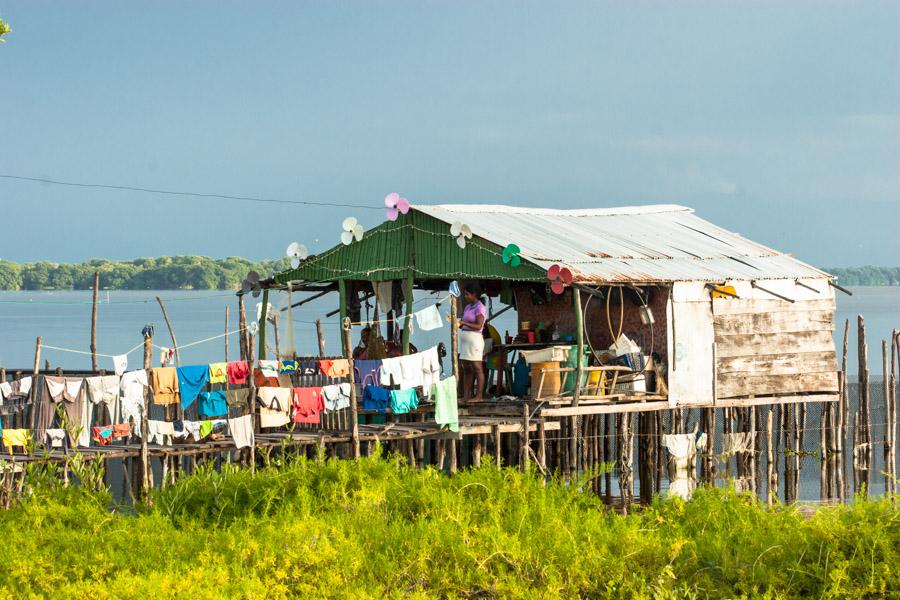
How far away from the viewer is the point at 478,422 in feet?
50.7

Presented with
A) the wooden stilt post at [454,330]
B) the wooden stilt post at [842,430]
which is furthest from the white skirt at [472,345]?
the wooden stilt post at [842,430]

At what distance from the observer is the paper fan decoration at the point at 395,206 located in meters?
16.7

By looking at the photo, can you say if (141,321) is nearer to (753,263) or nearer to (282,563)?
(753,263)

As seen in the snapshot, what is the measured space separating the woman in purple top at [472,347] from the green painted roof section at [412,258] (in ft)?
1.47

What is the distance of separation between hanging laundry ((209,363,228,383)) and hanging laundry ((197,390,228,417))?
0.17 meters

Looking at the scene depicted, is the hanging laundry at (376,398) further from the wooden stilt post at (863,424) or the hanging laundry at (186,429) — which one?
the wooden stilt post at (863,424)

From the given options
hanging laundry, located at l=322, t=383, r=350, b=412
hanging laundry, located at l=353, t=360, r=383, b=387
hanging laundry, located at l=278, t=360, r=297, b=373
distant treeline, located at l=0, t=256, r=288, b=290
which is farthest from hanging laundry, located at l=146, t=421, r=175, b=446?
distant treeline, located at l=0, t=256, r=288, b=290

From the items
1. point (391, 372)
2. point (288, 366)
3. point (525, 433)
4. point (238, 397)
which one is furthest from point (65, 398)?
point (525, 433)

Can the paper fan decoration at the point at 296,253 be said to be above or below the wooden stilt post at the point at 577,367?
above

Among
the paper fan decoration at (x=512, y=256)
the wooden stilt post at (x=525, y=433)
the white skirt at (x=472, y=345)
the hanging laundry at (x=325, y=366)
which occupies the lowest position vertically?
the wooden stilt post at (x=525, y=433)

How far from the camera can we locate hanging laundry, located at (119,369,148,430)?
1510 cm

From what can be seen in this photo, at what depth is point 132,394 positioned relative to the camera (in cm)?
1539

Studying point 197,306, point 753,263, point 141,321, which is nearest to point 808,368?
point 753,263

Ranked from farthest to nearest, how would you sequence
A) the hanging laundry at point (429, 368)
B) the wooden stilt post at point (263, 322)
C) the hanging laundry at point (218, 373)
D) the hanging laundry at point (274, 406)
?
the wooden stilt post at point (263, 322) → the hanging laundry at point (429, 368) → the hanging laundry at point (218, 373) → the hanging laundry at point (274, 406)
